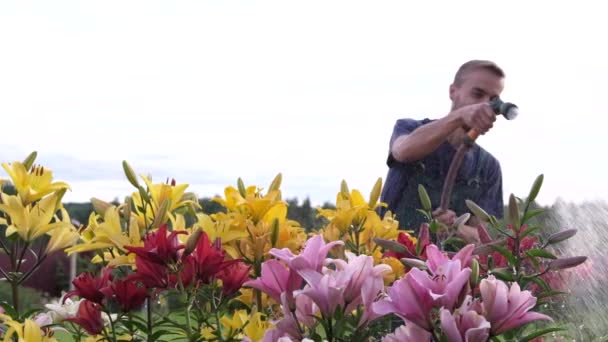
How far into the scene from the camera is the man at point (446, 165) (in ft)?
10.9

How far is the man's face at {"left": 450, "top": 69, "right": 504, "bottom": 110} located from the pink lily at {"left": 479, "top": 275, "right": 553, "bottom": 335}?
2.52 metres

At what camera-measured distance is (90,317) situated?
56.6 inches

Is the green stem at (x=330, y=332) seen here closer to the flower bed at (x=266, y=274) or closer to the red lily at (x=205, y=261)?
the flower bed at (x=266, y=274)

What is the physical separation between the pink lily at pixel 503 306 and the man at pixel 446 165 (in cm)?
202

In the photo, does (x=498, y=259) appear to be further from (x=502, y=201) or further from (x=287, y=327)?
(x=502, y=201)

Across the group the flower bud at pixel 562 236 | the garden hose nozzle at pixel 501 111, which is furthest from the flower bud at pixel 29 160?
the garden hose nozzle at pixel 501 111

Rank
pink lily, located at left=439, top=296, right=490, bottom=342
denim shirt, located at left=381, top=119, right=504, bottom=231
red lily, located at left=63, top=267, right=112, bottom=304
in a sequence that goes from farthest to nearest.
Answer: denim shirt, located at left=381, top=119, right=504, bottom=231
red lily, located at left=63, top=267, right=112, bottom=304
pink lily, located at left=439, top=296, right=490, bottom=342

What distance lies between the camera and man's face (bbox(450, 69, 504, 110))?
3.58 metres

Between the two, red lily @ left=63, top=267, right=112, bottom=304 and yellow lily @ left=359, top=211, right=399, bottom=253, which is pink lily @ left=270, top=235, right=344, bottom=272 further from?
yellow lily @ left=359, top=211, right=399, bottom=253

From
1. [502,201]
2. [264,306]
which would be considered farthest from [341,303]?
[502,201]

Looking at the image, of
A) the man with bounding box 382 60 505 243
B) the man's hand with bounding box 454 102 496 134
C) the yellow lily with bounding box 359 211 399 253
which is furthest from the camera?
the man with bounding box 382 60 505 243

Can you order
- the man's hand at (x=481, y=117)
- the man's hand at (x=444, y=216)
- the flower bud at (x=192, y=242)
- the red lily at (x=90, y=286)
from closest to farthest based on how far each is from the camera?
the flower bud at (x=192, y=242) → the red lily at (x=90, y=286) → the man's hand at (x=444, y=216) → the man's hand at (x=481, y=117)

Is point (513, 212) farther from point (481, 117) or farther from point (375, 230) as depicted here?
point (481, 117)

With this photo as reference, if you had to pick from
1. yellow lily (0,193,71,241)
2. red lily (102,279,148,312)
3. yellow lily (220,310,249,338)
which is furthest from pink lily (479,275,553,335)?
yellow lily (0,193,71,241)
